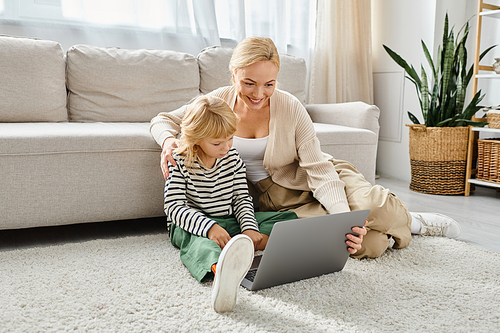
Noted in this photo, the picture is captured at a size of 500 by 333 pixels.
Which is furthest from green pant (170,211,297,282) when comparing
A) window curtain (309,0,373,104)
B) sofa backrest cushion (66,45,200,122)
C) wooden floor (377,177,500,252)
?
window curtain (309,0,373,104)

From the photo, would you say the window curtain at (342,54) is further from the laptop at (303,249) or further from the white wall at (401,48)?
the laptop at (303,249)

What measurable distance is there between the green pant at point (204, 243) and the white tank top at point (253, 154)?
6.5 inches

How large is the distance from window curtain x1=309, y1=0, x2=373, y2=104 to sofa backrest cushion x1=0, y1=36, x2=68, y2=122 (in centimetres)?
166

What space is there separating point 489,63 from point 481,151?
729 millimetres

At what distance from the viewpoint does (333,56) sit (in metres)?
3.00

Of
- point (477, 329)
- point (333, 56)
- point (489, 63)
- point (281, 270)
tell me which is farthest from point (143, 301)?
point (489, 63)

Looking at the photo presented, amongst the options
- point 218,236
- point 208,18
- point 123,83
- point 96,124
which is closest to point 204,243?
point 218,236

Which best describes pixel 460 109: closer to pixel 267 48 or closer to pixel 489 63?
pixel 489 63

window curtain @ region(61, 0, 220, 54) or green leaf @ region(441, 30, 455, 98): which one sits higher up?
window curtain @ region(61, 0, 220, 54)

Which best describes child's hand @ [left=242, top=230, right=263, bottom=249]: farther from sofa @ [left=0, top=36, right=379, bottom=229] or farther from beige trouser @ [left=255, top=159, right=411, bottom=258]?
sofa @ [left=0, top=36, right=379, bottom=229]

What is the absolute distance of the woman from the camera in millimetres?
1353

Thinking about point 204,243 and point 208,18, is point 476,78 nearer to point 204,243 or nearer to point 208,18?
point 208,18

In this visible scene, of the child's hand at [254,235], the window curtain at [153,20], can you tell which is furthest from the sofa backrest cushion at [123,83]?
the child's hand at [254,235]

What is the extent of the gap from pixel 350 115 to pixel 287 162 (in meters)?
0.83
